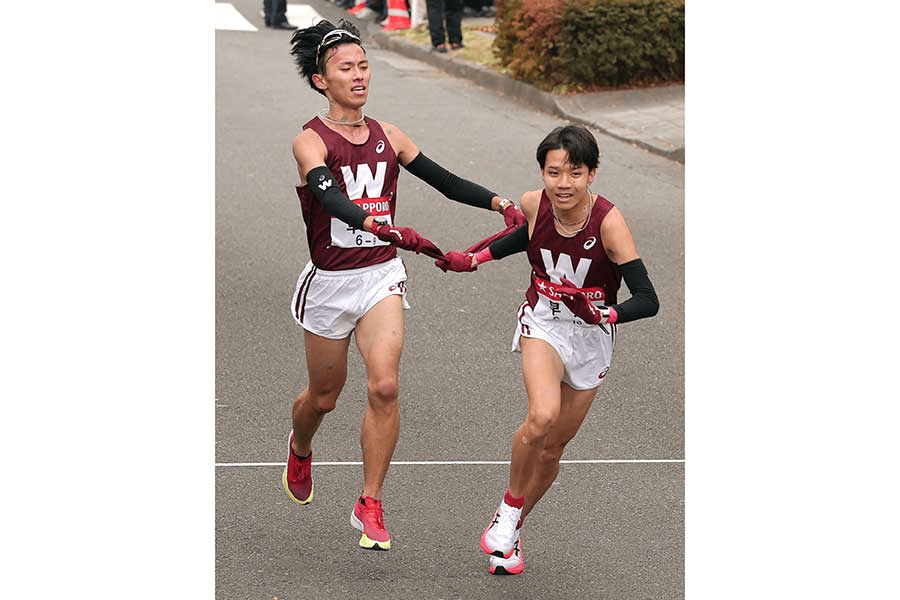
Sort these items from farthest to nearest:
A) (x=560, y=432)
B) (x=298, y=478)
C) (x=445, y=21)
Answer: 1. (x=445, y=21)
2. (x=298, y=478)
3. (x=560, y=432)

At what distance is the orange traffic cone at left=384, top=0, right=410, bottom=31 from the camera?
24.7m

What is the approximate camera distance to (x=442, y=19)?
2227 centimetres

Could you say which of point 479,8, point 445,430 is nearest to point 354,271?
point 445,430

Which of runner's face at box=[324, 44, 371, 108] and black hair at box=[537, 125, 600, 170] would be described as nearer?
black hair at box=[537, 125, 600, 170]

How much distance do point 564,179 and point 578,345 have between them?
0.76m

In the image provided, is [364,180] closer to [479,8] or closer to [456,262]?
[456,262]

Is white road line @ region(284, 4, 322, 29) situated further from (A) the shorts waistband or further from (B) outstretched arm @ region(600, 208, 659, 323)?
(B) outstretched arm @ region(600, 208, 659, 323)

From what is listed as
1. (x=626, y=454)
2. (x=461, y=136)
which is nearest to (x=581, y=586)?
(x=626, y=454)

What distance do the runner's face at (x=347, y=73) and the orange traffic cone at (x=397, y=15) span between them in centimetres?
1890

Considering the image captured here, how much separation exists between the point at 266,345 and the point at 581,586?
3.97 meters

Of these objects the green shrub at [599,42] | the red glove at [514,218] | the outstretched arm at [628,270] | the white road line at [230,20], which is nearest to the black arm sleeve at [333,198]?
the red glove at [514,218]

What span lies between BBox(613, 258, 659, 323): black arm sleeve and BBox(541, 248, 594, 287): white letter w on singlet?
166 mm

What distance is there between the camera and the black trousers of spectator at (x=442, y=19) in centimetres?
2175

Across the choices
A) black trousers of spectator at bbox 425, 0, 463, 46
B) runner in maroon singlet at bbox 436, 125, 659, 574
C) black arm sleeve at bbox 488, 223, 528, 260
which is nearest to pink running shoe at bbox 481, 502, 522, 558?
runner in maroon singlet at bbox 436, 125, 659, 574
